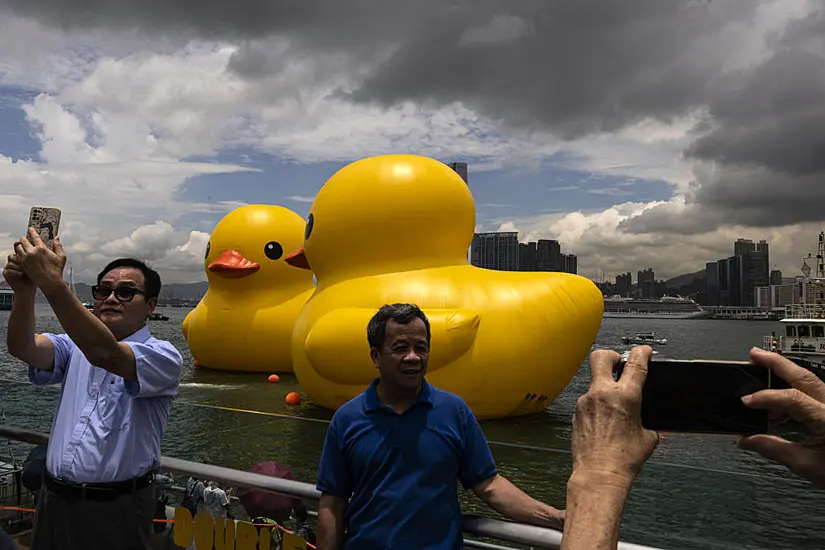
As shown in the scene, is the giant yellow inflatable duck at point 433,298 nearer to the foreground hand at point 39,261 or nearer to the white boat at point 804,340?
the foreground hand at point 39,261

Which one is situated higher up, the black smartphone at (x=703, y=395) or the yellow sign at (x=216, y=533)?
the black smartphone at (x=703, y=395)

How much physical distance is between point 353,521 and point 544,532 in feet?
2.01

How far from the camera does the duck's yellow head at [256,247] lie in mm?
14523

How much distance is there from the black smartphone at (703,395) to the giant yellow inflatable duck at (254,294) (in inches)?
535

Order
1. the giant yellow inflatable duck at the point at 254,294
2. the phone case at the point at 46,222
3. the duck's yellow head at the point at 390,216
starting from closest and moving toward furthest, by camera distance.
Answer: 1. the phone case at the point at 46,222
2. the duck's yellow head at the point at 390,216
3. the giant yellow inflatable duck at the point at 254,294

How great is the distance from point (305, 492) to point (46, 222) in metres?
1.29

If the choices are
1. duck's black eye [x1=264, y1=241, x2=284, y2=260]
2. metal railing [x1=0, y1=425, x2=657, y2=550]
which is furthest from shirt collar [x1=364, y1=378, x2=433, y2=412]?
duck's black eye [x1=264, y1=241, x2=284, y2=260]

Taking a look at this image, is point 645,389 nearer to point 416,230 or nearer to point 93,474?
point 93,474

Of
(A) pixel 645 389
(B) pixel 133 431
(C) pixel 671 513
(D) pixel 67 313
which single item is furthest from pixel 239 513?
(C) pixel 671 513

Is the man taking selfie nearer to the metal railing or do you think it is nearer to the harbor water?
the metal railing

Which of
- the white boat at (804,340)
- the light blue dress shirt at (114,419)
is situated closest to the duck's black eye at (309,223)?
the light blue dress shirt at (114,419)

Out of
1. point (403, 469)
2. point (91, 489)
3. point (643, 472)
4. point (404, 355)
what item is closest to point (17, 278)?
point (91, 489)

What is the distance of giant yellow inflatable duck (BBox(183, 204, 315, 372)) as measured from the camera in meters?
14.5

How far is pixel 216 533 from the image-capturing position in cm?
264
